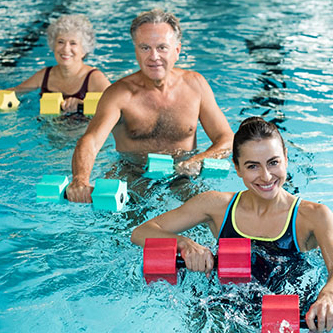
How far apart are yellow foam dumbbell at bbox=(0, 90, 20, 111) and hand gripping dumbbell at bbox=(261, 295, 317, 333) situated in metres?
4.02

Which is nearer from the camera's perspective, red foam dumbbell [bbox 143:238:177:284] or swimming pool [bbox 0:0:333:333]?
red foam dumbbell [bbox 143:238:177:284]

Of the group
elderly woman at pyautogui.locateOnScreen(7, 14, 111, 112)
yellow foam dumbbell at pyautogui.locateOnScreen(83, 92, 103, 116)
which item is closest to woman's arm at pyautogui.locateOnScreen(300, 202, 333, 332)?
yellow foam dumbbell at pyautogui.locateOnScreen(83, 92, 103, 116)

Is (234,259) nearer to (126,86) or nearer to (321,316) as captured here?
(321,316)

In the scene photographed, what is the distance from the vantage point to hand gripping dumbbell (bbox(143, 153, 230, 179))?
12.0ft

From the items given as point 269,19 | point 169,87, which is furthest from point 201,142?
point 269,19

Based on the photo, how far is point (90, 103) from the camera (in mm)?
5031

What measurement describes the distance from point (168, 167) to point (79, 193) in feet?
2.39

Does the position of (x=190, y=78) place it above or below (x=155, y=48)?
below

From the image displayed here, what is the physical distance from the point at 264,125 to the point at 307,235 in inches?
22.3

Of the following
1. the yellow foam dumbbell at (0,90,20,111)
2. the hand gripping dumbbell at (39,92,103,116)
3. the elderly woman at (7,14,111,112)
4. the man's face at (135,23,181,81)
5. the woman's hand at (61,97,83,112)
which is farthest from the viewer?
the yellow foam dumbbell at (0,90,20,111)

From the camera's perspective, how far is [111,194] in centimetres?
309

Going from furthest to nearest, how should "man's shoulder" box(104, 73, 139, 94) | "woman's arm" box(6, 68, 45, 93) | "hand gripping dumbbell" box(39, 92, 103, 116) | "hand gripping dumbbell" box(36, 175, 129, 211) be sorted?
"woman's arm" box(6, 68, 45, 93), "hand gripping dumbbell" box(39, 92, 103, 116), "man's shoulder" box(104, 73, 139, 94), "hand gripping dumbbell" box(36, 175, 129, 211)

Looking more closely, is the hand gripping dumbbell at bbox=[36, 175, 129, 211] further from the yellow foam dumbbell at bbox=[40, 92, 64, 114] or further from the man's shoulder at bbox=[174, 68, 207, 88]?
the yellow foam dumbbell at bbox=[40, 92, 64, 114]

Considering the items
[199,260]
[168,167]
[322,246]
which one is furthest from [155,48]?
[322,246]
